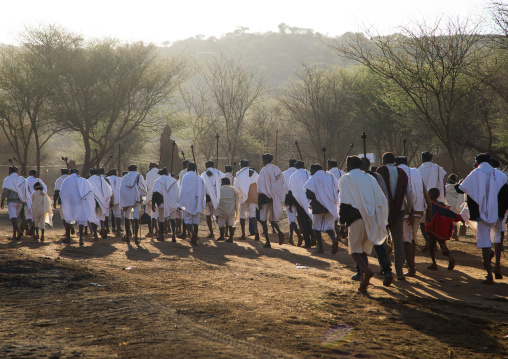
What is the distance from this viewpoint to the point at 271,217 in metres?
15.1

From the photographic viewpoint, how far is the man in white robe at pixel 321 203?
12891mm

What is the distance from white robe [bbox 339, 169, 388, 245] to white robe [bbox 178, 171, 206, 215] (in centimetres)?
714

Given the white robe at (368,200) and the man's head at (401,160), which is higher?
the man's head at (401,160)

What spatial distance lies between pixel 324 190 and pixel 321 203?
1.04ft

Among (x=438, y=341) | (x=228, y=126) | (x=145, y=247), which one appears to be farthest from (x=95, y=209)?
(x=228, y=126)

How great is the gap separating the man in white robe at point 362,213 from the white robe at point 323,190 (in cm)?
484

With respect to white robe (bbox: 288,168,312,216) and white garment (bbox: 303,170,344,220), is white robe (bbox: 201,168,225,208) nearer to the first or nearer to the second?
white robe (bbox: 288,168,312,216)

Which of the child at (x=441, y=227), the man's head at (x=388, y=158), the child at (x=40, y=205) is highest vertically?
the man's head at (x=388, y=158)

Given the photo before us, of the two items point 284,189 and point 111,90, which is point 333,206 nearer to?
point 284,189

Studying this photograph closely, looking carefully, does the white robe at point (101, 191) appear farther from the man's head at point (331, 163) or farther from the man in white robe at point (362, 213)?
the man in white robe at point (362, 213)

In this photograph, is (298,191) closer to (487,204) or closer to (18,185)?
(487,204)

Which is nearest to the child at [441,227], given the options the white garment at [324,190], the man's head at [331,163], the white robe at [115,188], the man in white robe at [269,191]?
the white garment at [324,190]

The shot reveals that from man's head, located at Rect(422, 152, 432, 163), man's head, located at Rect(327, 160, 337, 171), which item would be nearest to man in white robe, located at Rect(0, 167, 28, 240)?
man's head, located at Rect(327, 160, 337, 171)

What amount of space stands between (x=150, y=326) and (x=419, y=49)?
14.4 m
